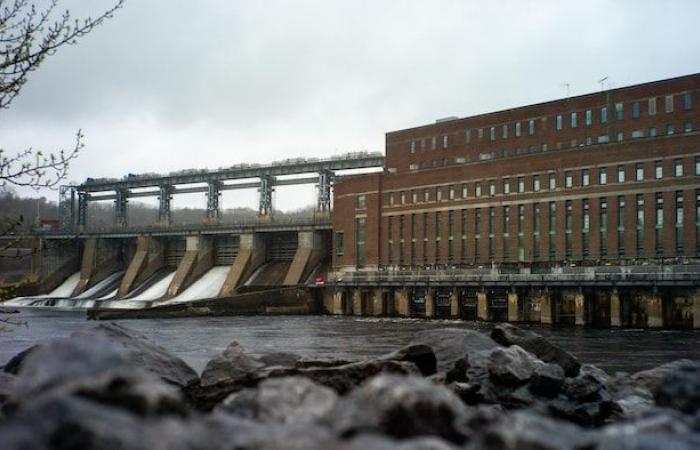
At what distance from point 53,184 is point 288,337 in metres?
32.8

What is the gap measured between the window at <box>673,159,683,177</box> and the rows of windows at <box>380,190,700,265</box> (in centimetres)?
168

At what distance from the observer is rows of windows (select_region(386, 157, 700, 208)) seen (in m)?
63.6

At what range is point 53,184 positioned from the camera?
11578 millimetres

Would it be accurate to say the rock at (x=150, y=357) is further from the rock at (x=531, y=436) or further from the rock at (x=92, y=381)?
the rock at (x=531, y=436)

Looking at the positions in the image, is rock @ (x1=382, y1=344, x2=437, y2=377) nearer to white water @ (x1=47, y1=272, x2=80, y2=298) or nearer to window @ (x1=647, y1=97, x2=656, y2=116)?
window @ (x1=647, y1=97, x2=656, y2=116)

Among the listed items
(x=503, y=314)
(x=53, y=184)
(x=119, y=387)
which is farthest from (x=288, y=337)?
(x=119, y=387)

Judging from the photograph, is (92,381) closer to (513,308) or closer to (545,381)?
(545,381)

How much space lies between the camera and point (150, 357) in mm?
15500

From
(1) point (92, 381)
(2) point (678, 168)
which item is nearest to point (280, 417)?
(1) point (92, 381)

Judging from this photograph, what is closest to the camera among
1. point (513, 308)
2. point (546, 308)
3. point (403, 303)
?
point (546, 308)

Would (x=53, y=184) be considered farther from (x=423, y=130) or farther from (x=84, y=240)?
(x=84, y=240)

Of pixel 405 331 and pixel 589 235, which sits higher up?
pixel 589 235

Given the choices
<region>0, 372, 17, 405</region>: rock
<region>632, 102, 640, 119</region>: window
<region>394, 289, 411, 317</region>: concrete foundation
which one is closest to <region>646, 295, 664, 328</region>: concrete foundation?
<region>394, 289, 411, 317</region>: concrete foundation

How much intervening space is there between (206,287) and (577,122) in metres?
50.2
